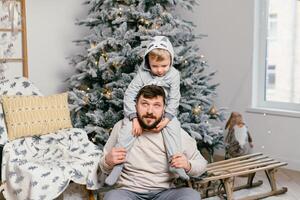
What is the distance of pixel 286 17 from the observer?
4129mm

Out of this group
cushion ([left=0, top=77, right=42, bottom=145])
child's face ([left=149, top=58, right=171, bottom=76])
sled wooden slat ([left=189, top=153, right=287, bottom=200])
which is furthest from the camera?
cushion ([left=0, top=77, right=42, bottom=145])

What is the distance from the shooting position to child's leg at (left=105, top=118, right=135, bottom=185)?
2148mm

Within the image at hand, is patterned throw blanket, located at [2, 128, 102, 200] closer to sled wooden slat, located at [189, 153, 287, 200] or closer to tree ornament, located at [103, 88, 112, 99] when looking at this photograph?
tree ornament, located at [103, 88, 112, 99]

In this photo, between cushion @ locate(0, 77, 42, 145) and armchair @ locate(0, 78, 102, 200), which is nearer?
armchair @ locate(0, 78, 102, 200)

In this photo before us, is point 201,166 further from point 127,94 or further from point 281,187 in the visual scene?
point 281,187

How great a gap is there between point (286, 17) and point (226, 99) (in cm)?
102

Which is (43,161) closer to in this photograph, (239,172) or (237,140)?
(239,172)

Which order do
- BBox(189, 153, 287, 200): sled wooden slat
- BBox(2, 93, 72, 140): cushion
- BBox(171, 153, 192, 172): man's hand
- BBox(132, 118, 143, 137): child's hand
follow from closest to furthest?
BBox(171, 153, 192, 172): man's hand → BBox(132, 118, 143, 137): child's hand → BBox(189, 153, 287, 200): sled wooden slat → BBox(2, 93, 72, 140): cushion

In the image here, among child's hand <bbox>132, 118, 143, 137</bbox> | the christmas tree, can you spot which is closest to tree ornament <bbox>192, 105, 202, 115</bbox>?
the christmas tree

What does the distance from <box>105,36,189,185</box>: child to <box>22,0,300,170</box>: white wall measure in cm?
182

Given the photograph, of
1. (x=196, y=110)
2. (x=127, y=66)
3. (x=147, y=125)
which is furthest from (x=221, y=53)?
(x=147, y=125)

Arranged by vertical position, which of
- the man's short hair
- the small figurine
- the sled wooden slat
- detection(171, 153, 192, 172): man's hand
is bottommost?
the sled wooden slat

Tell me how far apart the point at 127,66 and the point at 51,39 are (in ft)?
3.68

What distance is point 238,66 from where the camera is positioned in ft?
14.3
